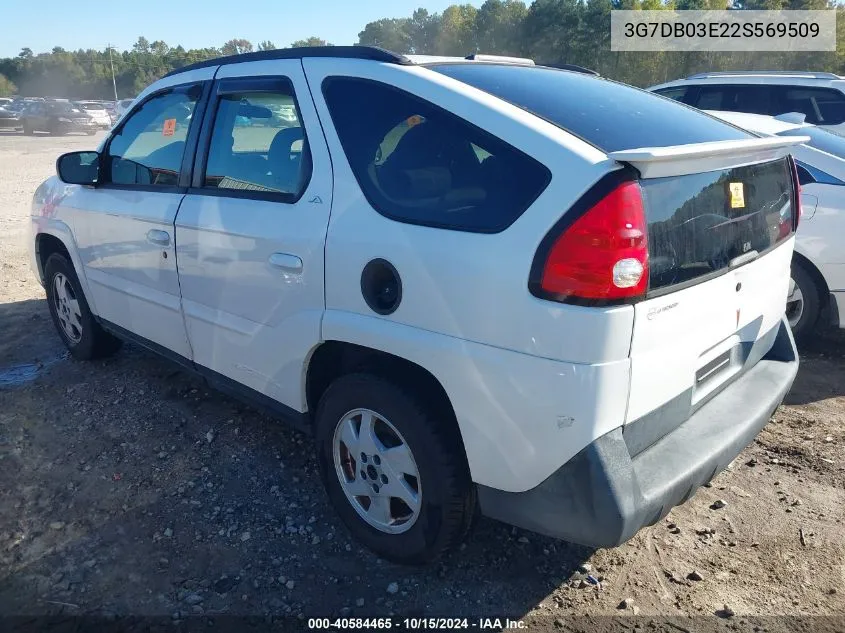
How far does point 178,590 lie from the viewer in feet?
8.55

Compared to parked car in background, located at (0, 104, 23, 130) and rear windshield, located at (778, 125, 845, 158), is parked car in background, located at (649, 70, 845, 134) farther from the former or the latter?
parked car in background, located at (0, 104, 23, 130)

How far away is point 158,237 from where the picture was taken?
3471 mm

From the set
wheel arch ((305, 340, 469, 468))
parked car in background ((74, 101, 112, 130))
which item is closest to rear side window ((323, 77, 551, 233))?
wheel arch ((305, 340, 469, 468))

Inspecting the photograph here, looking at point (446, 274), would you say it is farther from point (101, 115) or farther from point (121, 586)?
point (101, 115)

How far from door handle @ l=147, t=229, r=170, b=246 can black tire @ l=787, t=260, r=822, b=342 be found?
4058mm

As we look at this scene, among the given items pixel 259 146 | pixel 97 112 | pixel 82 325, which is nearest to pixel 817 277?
pixel 259 146

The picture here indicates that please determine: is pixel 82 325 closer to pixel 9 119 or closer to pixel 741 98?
pixel 741 98

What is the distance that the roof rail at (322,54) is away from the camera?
260cm

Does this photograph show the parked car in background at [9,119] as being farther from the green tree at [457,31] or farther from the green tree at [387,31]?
the green tree at [457,31]

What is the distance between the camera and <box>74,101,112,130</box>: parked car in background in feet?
104

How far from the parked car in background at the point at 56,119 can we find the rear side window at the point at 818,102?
103 ft

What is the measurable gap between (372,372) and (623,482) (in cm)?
100

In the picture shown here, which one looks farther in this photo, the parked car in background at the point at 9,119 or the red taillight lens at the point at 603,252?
the parked car in background at the point at 9,119

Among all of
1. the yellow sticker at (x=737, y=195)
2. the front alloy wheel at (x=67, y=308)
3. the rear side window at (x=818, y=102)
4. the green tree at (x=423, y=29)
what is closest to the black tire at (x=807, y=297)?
the yellow sticker at (x=737, y=195)
